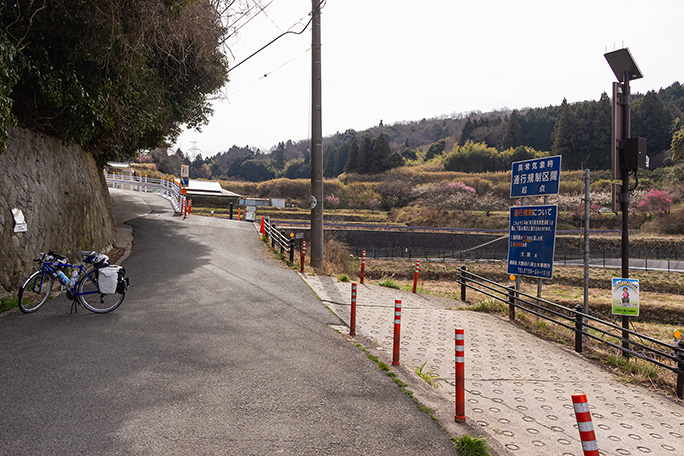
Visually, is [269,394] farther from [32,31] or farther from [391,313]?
[32,31]

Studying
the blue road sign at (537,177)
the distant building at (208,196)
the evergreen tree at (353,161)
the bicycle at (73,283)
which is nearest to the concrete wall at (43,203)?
the bicycle at (73,283)

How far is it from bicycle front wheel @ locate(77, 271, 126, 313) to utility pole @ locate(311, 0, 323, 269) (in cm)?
797

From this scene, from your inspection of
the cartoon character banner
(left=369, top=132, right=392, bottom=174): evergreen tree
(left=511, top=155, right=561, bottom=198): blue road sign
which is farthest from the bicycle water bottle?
(left=369, top=132, right=392, bottom=174): evergreen tree

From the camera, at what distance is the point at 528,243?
40.9 feet

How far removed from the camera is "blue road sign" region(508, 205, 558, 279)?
464 inches

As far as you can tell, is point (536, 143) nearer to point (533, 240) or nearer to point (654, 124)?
point (654, 124)

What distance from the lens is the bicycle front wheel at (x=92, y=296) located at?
27.1 ft

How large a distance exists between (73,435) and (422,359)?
524cm

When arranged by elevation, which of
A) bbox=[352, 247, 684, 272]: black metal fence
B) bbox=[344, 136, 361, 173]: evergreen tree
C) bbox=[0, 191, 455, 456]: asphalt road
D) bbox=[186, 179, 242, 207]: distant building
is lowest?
bbox=[352, 247, 684, 272]: black metal fence

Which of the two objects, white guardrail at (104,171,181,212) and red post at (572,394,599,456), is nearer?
red post at (572,394,599,456)

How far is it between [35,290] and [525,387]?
857cm

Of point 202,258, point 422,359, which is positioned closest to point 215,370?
point 422,359

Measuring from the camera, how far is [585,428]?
3131 millimetres

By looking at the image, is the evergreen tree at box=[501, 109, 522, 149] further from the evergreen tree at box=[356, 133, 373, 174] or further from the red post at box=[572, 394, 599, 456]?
the red post at box=[572, 394, 599, 456]
